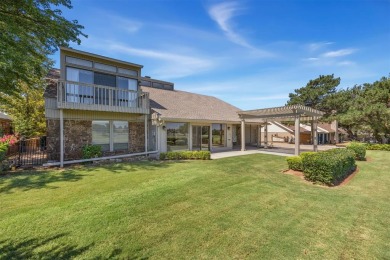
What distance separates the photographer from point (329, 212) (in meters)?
5.31

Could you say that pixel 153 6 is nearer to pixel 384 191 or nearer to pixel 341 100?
pixel 384 191

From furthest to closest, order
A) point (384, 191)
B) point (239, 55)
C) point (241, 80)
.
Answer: point (241, 80) → point (239, 55) → point (384, 191)

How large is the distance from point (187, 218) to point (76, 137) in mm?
9659

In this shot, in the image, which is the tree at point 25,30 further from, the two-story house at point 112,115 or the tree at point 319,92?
the tree at point 319,92

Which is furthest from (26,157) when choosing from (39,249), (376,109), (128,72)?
(376,109)

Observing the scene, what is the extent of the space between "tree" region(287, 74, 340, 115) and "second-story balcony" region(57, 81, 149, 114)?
2528 cm

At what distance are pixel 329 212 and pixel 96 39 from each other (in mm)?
12447

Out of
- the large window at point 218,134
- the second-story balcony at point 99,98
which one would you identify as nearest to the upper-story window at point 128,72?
the second-story balcony at point 99,98

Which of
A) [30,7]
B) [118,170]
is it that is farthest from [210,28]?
[118,170]

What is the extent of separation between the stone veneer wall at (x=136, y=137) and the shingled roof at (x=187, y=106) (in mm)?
1669

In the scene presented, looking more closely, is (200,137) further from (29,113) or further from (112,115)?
(29,113)

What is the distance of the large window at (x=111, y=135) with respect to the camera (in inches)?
476

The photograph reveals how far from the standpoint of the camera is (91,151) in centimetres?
1122

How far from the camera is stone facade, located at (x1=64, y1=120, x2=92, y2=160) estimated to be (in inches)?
436
